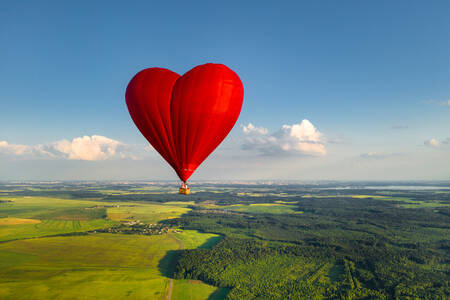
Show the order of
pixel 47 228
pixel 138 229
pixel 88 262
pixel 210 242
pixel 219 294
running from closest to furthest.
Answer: pixel 219 294 → pixel 88 262 → pixel 210 242 → pixel 47 228 → pixel 138 229

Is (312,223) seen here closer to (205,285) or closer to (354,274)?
(354,274)

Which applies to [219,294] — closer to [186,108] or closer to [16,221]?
[186,108]

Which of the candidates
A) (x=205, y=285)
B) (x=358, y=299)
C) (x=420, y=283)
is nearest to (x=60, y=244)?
(x=205, y=285)

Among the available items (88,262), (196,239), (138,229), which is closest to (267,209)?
(196,239)

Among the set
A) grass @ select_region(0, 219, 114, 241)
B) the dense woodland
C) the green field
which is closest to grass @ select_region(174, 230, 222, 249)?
the green field

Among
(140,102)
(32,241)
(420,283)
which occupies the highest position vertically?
(140,102)

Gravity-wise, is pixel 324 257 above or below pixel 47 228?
below

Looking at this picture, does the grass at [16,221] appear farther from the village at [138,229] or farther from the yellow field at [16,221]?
the village at [138,229]
